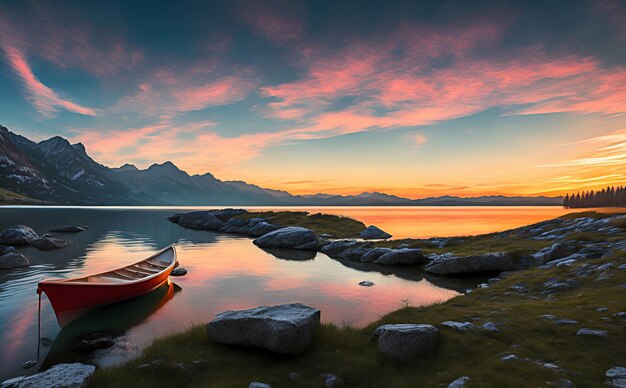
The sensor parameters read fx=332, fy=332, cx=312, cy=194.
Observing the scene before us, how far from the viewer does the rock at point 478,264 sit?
34.0m

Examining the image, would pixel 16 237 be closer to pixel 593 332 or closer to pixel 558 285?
pixel 558 285

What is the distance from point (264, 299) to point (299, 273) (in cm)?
1092

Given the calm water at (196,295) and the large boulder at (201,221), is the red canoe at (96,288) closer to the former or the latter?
the calm water at (196,295)

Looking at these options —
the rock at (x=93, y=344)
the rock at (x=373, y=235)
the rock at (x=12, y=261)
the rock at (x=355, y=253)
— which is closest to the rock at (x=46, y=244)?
the rock at (x=12, y=261)

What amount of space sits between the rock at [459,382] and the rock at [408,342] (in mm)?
2111

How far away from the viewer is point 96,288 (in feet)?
70.2

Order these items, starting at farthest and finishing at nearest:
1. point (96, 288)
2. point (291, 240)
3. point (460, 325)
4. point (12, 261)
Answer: point (291, 240)
point (12, 261)
point (96, 288)
point (460, 325)

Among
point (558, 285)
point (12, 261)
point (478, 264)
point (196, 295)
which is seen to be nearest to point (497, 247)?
point (478, 264)

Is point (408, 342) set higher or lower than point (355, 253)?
higher

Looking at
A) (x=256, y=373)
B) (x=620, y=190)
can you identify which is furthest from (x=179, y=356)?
Answer: (x=620, y=190)

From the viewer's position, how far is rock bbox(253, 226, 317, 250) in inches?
2342

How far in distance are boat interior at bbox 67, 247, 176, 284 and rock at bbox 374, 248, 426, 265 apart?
1015 inches

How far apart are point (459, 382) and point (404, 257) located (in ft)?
108

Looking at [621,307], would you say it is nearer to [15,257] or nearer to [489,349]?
[489,349]
